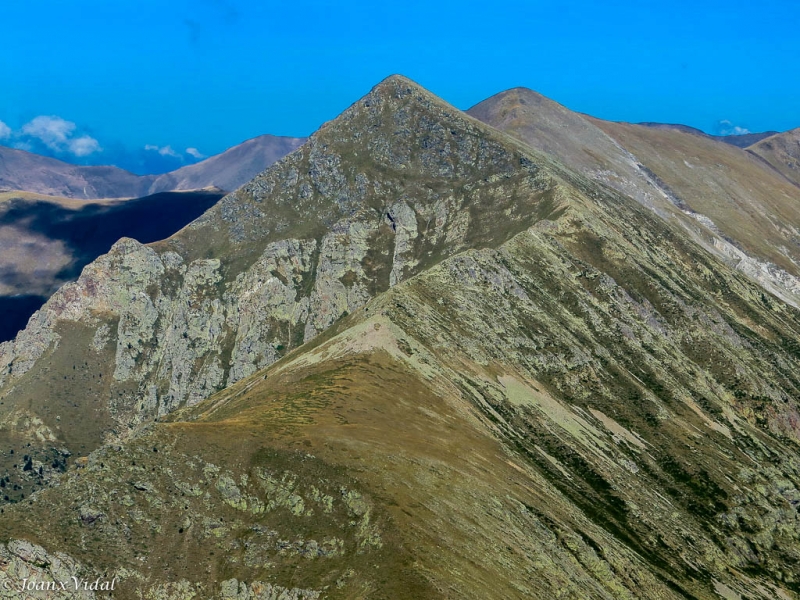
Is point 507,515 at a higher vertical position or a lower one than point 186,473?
higher

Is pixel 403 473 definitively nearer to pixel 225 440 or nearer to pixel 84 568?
pixel 225 440

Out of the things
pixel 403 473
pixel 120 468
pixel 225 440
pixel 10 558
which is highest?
pixel 403 473

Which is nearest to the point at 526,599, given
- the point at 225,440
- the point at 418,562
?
the point at 418,562

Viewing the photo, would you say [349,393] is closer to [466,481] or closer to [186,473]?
[466,481]

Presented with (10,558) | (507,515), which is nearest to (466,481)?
(507,515)

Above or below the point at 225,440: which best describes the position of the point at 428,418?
above

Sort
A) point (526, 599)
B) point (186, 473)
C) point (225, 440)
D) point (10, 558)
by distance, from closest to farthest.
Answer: point (10, 558), point (526, 599), point (186, 473), point (225, 440)

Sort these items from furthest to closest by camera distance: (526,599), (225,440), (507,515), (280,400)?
(280,400) → (507,515) → (225,440) → (526,599)

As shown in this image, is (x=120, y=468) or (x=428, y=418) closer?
(x=120, y=468)

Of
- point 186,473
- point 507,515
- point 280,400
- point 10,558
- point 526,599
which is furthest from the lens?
point 280,400
